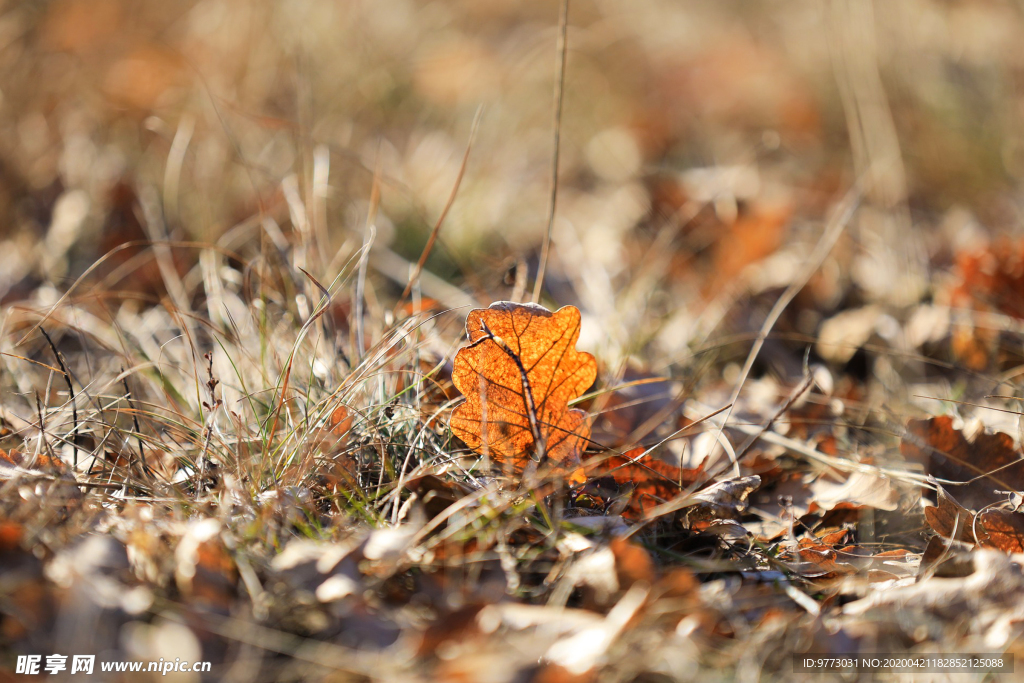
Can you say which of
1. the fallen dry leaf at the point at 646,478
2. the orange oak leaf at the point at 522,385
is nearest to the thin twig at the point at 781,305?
the fallen dry leaf at the point at 646,478

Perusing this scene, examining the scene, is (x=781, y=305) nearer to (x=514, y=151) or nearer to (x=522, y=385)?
(x=522, y=385)

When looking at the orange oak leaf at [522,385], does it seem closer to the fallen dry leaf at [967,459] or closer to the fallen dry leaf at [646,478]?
the fallen dry leaf at [646,478]

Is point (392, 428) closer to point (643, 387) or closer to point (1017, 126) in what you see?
point (643, 387)

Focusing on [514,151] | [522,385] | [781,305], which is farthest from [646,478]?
[514,151]

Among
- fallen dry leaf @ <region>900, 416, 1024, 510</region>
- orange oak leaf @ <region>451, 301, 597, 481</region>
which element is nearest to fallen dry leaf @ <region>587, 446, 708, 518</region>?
orange oak leaf @ <region>451, 301, 597, 481</region>

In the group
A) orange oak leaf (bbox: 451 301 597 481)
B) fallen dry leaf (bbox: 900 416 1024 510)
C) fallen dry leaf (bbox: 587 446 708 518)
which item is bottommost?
fallen dry leaf (bbox: 587 446 708 518)

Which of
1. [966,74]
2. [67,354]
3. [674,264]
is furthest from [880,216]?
[67,354]

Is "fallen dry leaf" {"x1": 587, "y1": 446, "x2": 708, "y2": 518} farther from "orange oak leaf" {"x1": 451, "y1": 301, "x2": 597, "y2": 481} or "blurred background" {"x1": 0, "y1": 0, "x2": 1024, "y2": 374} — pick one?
"blurred background" {"x1": 0, "y1": 0, "x2": 1024, "y2": 374}
